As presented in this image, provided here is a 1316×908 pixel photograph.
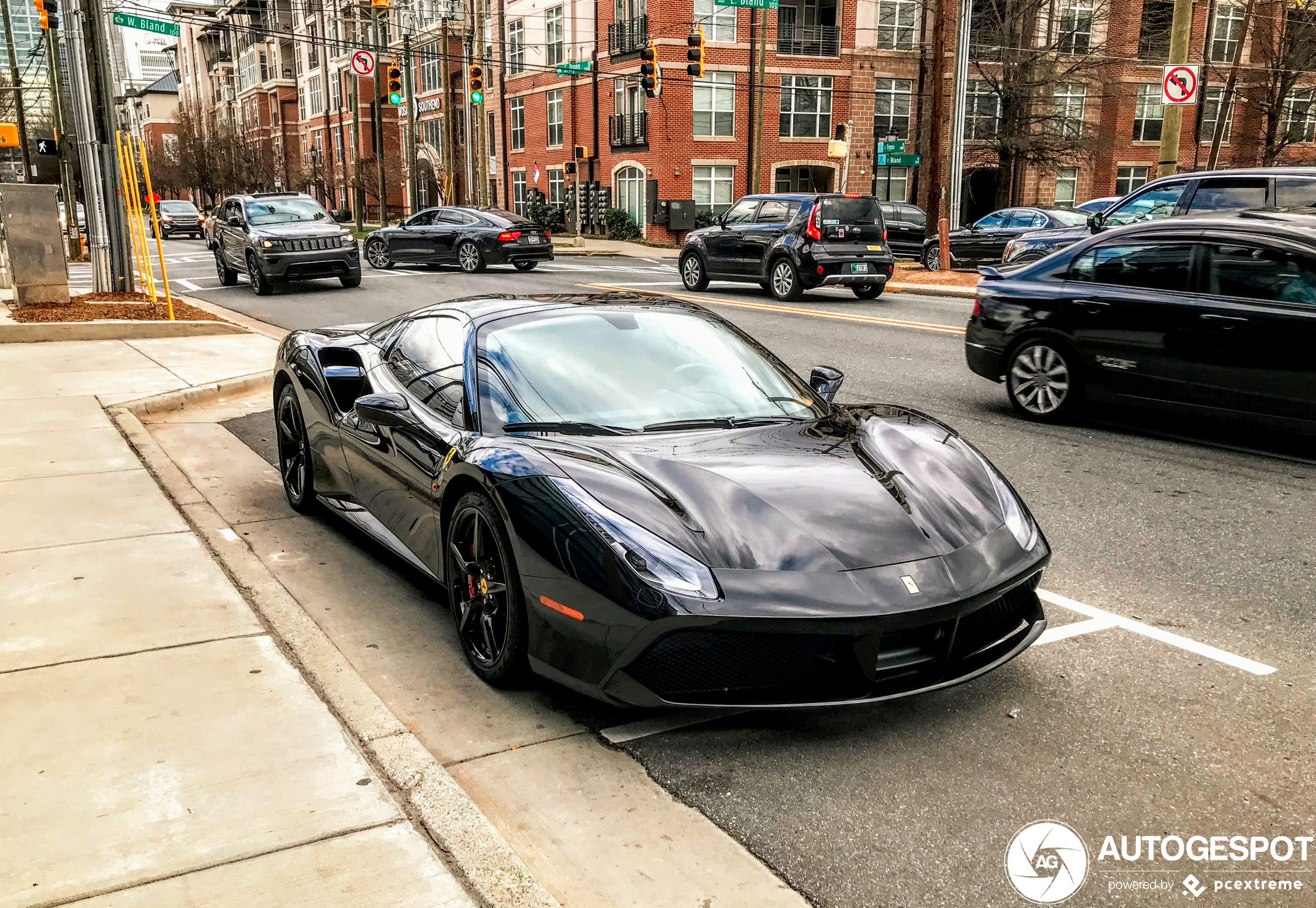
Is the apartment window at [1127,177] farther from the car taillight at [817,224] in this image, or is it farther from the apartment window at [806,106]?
the car taillight at [817,224]

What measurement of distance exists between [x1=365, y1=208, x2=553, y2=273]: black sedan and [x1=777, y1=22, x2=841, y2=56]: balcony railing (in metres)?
23.2

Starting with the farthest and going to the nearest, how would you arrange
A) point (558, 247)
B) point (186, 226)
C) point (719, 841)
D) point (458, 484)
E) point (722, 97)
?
point (186, 226)
point (722, 97)
point (558, 247)
point (458, 484)
point (719, 841)

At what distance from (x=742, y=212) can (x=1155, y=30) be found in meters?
38.8

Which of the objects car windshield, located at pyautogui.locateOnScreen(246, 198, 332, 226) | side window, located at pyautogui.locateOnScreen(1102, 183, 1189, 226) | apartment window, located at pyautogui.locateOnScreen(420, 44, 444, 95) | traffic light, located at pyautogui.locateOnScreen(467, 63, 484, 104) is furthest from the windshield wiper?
apartment window, located at pyautogui.locateOnScreen(420, 44, 444, 95)

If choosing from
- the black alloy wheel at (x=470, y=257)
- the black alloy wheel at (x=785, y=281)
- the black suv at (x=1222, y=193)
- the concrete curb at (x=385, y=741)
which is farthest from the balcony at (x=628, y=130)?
the concrete curb at (x=385, y=741)

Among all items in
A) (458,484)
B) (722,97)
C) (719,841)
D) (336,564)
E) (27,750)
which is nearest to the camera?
(719,841)

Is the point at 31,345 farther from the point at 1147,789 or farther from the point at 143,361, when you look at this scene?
the point at 1147,789

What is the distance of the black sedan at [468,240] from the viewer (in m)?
25.2

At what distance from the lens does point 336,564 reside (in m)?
5.48

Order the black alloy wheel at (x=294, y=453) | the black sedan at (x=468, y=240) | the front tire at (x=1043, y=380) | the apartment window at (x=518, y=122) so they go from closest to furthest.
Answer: the black alloy wheel at (x=294, y=453) → the front tire at (x=1043, y=380) → the black sedan at (x=468, y=240) → the apartment window at (x=518, y=122)

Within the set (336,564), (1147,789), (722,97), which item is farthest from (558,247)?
(1147,789)

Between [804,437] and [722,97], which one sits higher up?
[722,97]

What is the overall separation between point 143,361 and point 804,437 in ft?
31.1

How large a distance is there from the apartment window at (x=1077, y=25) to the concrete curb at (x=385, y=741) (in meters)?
45.3
